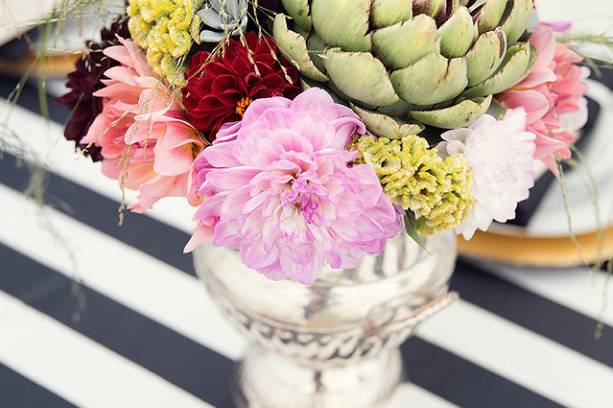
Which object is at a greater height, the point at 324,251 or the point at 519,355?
the point at 324,251

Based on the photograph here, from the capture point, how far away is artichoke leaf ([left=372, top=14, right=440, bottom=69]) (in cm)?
31

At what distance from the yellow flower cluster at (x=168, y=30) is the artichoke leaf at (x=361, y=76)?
61 mm

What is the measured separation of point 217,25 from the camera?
335 mm

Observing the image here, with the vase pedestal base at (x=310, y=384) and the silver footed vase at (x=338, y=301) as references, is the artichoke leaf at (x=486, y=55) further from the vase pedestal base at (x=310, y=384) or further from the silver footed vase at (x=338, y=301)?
the vase pedestal base at (x=310, y=384)

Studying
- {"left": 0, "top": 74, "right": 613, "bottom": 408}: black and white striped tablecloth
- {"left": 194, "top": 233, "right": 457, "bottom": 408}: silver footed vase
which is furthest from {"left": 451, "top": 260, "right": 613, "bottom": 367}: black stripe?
{"left": 194, "top": 233, "right": 457, "bottom": 408}: silver footed vase

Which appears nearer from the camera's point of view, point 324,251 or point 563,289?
point 324,251

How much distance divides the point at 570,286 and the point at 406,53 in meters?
0.35

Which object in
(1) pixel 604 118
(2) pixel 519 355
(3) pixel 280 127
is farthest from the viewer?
(1) pixel 604 118

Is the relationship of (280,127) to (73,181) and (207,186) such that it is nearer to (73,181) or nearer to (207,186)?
(207,186)

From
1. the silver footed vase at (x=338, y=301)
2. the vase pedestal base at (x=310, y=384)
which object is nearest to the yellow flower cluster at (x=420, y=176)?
the silver footed vase at (x=338, y=301)

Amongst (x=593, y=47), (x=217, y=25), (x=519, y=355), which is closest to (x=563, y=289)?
(x=519, y=355)

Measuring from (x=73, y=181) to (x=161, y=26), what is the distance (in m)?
0.39

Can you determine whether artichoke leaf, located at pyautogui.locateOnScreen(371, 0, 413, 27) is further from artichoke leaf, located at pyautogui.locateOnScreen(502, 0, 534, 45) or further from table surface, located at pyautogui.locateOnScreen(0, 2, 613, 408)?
table surface, located at pyautogui.locateOnScreen(0, 2, 613, 408)

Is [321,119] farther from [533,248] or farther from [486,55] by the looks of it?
[533,248]
